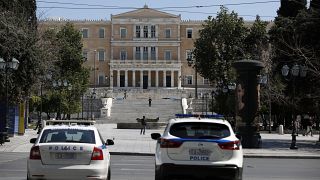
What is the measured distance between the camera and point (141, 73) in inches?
5089

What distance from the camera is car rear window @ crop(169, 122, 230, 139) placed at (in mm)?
13539

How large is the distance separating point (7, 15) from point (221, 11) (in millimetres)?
40739

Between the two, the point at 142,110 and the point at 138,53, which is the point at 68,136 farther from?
the point at 138,53

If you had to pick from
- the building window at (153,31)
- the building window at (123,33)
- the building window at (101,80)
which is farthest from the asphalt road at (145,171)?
the building window at (153,31)

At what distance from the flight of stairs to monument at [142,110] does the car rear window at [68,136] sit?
6491 centimetres

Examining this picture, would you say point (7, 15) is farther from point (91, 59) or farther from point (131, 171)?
point (91, 59)

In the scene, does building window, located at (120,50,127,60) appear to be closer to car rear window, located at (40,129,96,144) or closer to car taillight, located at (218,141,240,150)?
car rear window, located at (40,129,96,144)

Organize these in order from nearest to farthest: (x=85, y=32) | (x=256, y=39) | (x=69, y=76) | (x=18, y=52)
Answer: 1. (x=18, y=52)
2. (x=69, y=76)
3. (x=256, y=39)
4. (x=85, y=32)

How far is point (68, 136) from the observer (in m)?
13.9

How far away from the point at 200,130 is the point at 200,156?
66 cm

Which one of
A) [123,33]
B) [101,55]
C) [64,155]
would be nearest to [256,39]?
[64,155]

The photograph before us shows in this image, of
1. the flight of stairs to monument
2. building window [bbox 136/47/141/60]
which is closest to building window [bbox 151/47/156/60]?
building window [bbox 136/47/141/60]

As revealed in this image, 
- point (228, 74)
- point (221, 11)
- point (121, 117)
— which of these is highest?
point (221, 11)

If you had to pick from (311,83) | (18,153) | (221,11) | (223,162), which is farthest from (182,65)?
(223,162)
